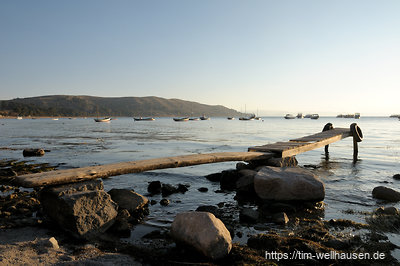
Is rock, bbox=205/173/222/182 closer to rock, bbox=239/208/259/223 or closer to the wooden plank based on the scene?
the wooden plank

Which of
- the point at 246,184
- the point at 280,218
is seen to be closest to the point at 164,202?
the point at 246,184

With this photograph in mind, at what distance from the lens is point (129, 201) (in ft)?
21.4

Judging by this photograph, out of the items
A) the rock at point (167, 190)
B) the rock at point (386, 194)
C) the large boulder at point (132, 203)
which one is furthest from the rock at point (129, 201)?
the rock at point (386, 194)

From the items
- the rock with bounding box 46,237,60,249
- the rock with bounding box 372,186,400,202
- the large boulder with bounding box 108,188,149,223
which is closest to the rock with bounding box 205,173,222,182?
the large boulder with bounding box 108,188,149,223

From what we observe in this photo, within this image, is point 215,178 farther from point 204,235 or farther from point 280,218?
point 204,235

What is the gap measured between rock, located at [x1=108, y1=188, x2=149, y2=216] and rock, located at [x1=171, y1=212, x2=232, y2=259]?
229cm

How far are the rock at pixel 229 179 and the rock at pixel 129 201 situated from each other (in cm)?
346

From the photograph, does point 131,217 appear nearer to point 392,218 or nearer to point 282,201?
point 282,201

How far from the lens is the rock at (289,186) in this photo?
6.93m

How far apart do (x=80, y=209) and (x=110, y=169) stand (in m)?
1.47

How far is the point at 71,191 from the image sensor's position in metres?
5.35

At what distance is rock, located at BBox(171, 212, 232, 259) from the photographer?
4.05 meters

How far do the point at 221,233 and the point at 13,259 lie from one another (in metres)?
3.14

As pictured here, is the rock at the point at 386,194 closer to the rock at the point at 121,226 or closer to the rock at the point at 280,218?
the rock at the point at 280,218
